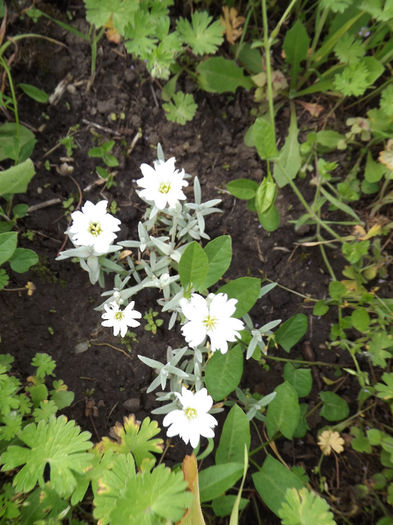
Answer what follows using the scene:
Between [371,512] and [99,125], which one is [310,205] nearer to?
[99,125]

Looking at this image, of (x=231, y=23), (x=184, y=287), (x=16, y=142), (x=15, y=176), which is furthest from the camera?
(x=231, y=23)

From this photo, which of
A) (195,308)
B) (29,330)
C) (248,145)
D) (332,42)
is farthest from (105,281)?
(332,42)

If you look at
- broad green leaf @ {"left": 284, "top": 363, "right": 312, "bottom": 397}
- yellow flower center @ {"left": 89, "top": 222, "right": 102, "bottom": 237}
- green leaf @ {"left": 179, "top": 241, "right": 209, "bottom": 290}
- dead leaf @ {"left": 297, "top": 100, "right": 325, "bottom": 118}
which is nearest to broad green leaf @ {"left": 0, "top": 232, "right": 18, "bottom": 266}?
yellow flower center @ {"left": 89, "top": 222, "right": 102, "bottom": 237}

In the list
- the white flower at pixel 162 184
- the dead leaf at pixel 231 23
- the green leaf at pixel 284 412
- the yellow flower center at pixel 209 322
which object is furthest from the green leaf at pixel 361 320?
the dead leaf at pixel 231 23

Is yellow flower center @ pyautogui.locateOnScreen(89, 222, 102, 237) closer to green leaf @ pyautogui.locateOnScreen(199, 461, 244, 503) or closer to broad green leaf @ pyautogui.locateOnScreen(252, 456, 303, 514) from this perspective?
green leaf @ pyautogui.locateOnScreen(199, 461, 244, 503)

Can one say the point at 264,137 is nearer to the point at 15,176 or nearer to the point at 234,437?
the point at 15,176

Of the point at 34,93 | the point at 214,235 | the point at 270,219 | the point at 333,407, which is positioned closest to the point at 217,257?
the point at 270,219
